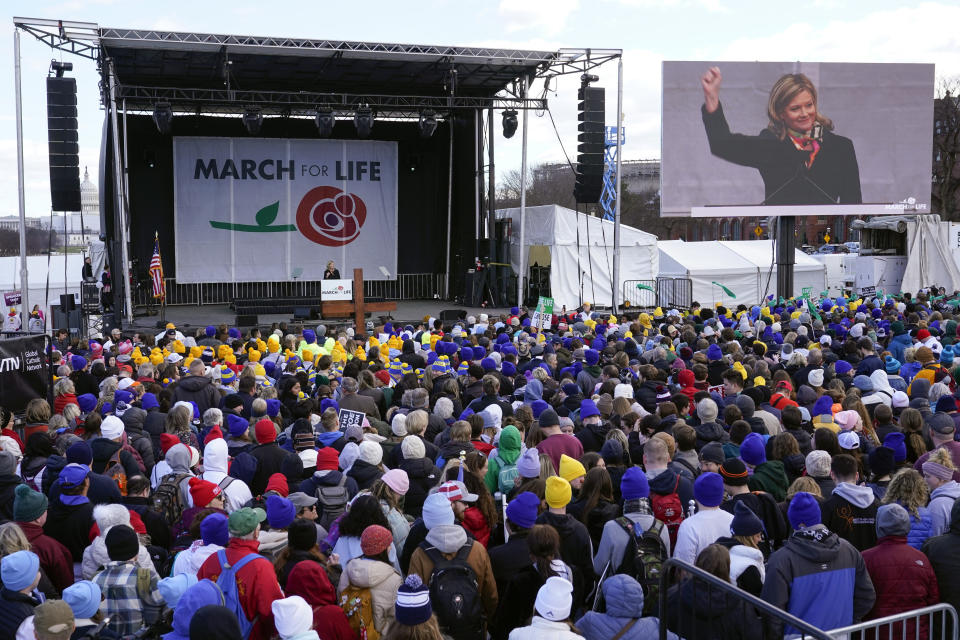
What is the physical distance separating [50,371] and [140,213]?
1476 centimetres

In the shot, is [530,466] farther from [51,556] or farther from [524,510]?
[51,556]

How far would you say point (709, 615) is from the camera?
3793 mm

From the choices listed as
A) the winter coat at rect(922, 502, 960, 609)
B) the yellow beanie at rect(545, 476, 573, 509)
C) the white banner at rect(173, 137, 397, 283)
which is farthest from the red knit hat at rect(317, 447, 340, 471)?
the white banner at rect(173, 137, 397, 283)

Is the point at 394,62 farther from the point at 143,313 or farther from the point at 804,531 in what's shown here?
the point at 804,531

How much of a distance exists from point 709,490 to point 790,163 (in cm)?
1858

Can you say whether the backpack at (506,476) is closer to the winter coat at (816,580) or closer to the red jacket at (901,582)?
the winter coat at (816,580)

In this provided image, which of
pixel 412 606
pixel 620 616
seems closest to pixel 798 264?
pixel 620 616

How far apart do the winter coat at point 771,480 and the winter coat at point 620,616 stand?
1936mm

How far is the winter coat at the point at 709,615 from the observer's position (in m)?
3.73

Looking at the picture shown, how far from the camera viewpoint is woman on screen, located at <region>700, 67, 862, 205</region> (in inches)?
835

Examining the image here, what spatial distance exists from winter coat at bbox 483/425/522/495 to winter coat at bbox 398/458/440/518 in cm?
41

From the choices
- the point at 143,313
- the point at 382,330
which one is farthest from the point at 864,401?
the point at 143,313

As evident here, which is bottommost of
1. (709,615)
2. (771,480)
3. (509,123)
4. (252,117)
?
(709,615)

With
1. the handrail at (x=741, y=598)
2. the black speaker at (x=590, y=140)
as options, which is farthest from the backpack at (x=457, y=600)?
the black speaker at (x=590, y=140)
